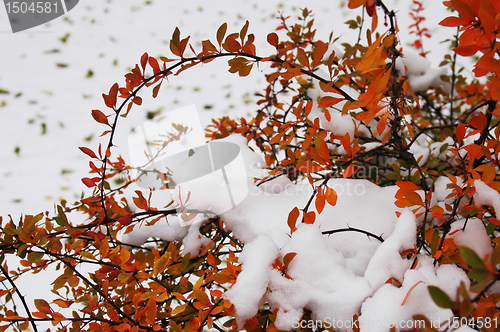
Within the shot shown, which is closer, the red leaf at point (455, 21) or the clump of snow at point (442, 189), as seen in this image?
the red leaf at point (455, 21)

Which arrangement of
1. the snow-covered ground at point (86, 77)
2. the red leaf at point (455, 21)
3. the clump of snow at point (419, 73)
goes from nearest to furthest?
the red leaf at point (455, 21)
the clump of snow at point (419, 73)
the snow-covered ground at point (86, 77)

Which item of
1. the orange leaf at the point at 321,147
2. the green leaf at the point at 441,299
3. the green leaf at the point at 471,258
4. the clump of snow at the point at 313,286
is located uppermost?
the orange leaf at the point at 321,147

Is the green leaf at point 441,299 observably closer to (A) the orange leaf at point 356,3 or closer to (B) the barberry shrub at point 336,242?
(B) the barberry shrub at point 336,242

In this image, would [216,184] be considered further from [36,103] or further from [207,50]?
[36,103]

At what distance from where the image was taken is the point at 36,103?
2.30m

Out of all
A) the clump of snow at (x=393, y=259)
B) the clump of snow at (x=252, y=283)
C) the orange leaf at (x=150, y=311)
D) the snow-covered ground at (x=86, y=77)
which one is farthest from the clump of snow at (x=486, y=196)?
the snow-covered ground at (x=86, y=77)

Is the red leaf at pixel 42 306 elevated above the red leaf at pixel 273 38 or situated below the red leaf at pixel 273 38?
below

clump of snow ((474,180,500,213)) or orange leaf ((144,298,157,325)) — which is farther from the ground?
clump of snow ((474,180,500,213))

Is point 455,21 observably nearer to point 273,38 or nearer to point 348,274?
point 273,38

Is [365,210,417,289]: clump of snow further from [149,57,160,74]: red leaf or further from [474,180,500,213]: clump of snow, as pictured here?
[149,57,160,74]: red leaf

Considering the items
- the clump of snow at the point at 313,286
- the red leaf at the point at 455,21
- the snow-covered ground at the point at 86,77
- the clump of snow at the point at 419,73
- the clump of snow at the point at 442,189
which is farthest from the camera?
the snow-covered ground at the point at 86,77

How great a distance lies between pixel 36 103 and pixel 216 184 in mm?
2297

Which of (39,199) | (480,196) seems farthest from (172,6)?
(480,196)

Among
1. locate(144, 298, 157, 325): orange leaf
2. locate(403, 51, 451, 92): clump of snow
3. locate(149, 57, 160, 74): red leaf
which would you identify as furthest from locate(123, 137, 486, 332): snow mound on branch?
locate(403, 51, 451, 92): clump of snow
